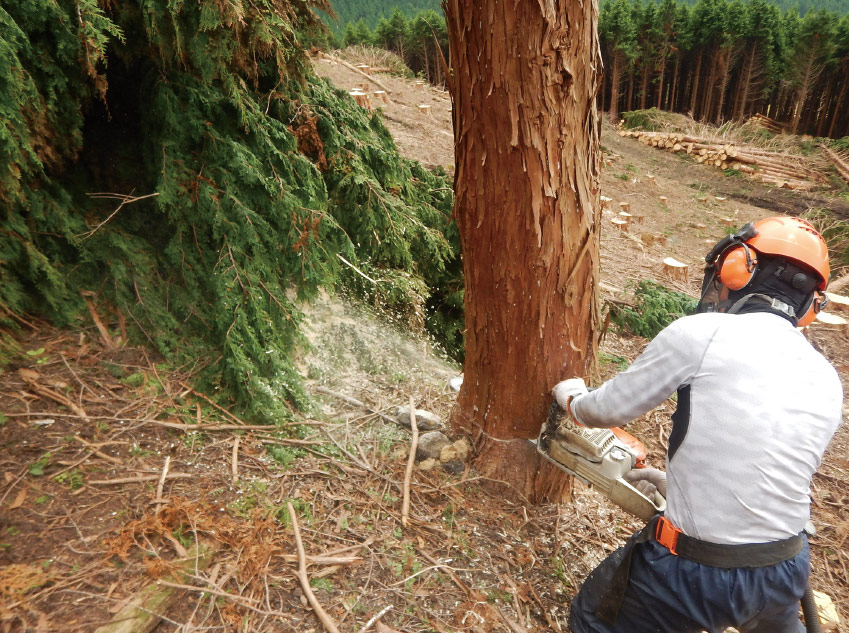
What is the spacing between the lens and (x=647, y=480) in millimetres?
2326

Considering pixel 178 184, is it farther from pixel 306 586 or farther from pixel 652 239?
pixel 652 239

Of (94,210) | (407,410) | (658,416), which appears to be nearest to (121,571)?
(407,410)

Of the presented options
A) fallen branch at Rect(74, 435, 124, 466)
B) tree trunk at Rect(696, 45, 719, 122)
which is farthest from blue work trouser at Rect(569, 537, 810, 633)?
tree trunk at Rect(696, 45, 719, 122)

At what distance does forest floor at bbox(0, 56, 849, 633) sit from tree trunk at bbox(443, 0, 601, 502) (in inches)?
16.7

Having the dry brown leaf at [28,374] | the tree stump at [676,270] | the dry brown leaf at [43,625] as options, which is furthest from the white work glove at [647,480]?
the tree stump at [676,270]

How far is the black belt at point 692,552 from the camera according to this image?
1.76m

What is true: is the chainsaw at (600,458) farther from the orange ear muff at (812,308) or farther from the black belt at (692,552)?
the orange ear muff at (812,308)

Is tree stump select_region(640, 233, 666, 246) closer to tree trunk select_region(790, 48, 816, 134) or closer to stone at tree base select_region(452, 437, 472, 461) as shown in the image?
stone at tree base select_region(452, 437, 472, 461)

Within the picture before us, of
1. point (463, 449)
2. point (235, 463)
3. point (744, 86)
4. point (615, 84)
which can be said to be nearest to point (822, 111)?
point (744, 86)

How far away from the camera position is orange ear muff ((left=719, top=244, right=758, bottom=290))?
6.17ft

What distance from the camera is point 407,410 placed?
3000 millimetres

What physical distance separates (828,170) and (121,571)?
2004cm

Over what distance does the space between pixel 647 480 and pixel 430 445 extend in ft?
3.61

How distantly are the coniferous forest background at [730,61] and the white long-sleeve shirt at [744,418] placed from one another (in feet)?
71.8
